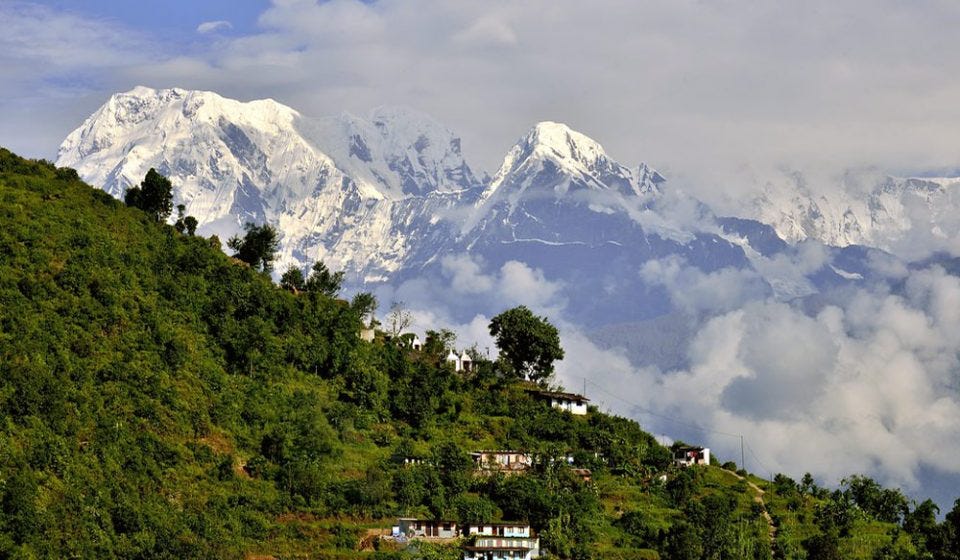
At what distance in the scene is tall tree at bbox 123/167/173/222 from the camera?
126375 millimetres

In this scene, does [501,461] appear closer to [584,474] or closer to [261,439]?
[584,474]

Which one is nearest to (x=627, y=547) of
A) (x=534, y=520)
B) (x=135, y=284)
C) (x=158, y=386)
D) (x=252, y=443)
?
(x=534, y=520)

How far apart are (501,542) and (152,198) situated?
46164 mm

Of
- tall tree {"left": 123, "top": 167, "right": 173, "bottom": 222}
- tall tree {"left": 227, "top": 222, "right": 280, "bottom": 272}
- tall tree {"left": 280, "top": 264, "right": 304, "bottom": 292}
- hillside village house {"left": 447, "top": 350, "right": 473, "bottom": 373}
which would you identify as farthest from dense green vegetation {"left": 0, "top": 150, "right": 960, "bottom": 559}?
hillside village house {"left": 447, "top": 350, "right": 473, "bottom": 373}

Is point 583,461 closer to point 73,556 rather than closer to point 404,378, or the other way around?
point 404,378

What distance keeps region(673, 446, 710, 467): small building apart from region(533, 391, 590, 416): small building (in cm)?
802

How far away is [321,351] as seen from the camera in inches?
4584

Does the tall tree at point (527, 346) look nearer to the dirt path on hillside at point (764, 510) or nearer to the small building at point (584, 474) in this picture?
the dirt path on hillside at point (764, 510)

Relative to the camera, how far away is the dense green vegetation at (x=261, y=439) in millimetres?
90062

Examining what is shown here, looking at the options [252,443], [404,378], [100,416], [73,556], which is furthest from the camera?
[404,378]

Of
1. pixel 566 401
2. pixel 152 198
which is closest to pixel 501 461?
pixel 566 401

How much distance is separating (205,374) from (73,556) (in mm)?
25112

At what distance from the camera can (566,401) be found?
410 feet

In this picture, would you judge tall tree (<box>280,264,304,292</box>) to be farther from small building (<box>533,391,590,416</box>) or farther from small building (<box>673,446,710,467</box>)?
small building (<box>673,446,710,467</box>)
